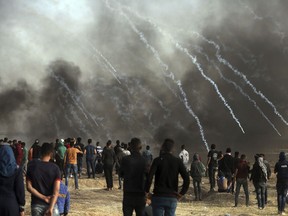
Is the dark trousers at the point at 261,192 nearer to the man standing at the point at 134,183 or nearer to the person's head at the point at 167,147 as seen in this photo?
the man standing at the point at 134,183

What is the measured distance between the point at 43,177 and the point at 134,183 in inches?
71.1

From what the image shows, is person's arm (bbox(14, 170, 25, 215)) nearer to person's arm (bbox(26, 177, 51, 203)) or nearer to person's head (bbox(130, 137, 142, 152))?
person's arm (bbox(26, 177, 51, 203))

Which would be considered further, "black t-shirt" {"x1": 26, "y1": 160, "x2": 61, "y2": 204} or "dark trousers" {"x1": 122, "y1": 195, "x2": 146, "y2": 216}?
"dark trousers" {"x1": 122, "y1": 195, "x2": 146, "y2": 216}

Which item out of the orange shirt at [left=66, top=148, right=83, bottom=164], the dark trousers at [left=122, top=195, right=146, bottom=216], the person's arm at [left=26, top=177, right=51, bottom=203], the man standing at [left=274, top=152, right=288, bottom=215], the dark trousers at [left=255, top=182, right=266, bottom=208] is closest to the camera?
the person's arm at [left=26, top=177, right=51, bottom=203]

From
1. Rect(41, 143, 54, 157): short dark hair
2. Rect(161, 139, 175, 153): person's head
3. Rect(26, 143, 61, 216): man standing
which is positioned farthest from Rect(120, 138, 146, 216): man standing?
Rect(41, 143, 54, 157): short dark hair

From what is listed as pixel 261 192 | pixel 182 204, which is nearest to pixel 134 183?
pixel 261 192

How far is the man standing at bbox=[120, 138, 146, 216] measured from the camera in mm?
8258

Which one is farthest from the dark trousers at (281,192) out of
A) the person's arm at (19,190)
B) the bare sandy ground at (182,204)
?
the person's arm at (19,190)

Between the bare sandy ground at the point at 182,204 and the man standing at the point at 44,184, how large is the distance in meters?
7.16

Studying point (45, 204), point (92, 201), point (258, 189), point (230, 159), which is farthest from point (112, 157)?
point (45, 204)

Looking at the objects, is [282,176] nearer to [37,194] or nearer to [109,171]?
[109,171]

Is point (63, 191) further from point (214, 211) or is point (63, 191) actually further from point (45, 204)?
point (214, 211)

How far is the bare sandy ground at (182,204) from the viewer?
53.0 ft

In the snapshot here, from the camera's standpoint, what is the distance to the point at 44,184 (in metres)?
7.05
